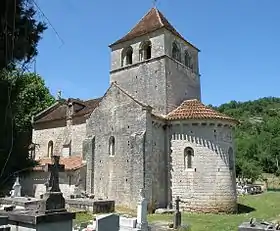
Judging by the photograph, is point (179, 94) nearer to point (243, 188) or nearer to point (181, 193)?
point (181, 193)

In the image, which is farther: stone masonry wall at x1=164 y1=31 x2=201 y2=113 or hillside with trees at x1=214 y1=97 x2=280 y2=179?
hillside with trees at x1=214 y1=97 x2=280 y2=179

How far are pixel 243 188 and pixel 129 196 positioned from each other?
2004cm

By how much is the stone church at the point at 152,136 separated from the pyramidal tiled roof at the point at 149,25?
11cm

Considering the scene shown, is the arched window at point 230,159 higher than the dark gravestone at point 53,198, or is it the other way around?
the arched window at point 230,159

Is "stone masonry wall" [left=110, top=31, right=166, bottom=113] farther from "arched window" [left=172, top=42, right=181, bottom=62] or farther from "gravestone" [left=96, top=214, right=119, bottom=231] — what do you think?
"gravestone" [left=96, top=214, right=119, bottom=231]

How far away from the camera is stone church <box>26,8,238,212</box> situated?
834 inches

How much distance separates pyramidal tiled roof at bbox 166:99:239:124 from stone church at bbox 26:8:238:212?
7cm

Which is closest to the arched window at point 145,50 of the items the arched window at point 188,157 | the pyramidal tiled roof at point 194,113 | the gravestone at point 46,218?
the pyramidal tiled roof at point 194,113

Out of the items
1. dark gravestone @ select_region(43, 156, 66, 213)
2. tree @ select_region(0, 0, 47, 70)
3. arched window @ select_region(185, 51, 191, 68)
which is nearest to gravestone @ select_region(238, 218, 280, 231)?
dark gravestone @ select_region(43, 156, 66, 213)

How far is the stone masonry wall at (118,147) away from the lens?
70.1 feet

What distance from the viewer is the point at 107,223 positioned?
9797 mm

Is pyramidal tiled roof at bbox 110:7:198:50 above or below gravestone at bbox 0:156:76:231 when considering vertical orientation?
above

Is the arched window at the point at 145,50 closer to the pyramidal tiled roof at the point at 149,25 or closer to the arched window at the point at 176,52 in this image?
the pyramidal tiled roof at the point at 149,25

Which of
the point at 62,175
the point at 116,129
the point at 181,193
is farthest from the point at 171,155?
the point at 62,175
